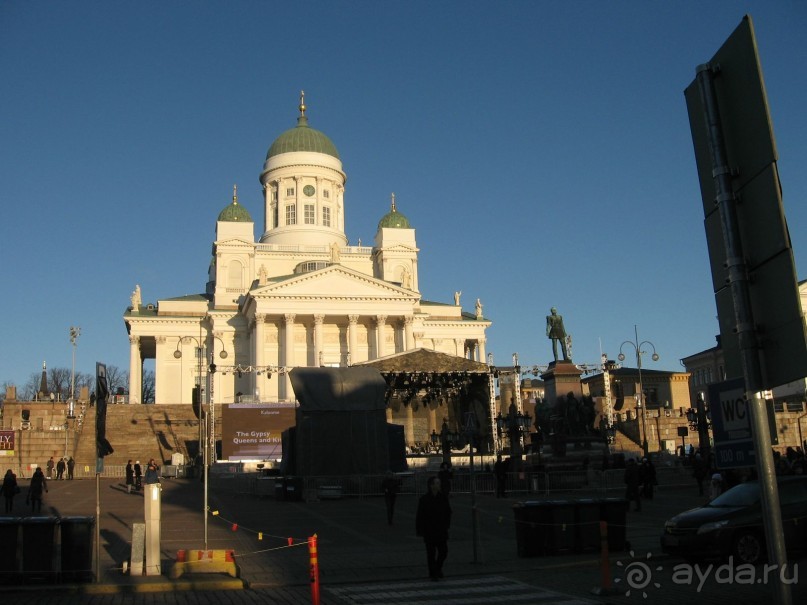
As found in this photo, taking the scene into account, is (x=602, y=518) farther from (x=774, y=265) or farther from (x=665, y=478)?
(x=665, y=478)

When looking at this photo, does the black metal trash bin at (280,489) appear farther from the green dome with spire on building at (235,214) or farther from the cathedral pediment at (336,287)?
the green dome with spire on building at (235,214)

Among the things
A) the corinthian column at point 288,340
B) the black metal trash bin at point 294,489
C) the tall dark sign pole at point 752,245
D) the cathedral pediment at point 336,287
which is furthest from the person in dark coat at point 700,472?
the corinthian column at point 288,340

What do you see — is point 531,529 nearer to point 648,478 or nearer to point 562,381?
point 648,478

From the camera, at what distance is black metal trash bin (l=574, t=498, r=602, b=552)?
1556cm

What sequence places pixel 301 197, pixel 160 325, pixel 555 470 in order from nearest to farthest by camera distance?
pixel 555 470 → pixel 160 325 → pixel 301 197

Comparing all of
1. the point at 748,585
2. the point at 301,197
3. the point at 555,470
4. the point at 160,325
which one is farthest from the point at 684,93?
the point at 301,197

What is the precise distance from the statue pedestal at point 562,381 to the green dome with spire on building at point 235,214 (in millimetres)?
54444

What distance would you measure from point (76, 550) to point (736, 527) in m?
10.4

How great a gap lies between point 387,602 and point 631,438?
45.9 m

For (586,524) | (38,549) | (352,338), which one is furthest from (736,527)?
(352,338)

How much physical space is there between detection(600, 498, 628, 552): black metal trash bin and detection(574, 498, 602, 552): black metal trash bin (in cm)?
13

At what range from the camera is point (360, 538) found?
63.3 feet

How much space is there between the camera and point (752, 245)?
187 inches

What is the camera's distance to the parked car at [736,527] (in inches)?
530
